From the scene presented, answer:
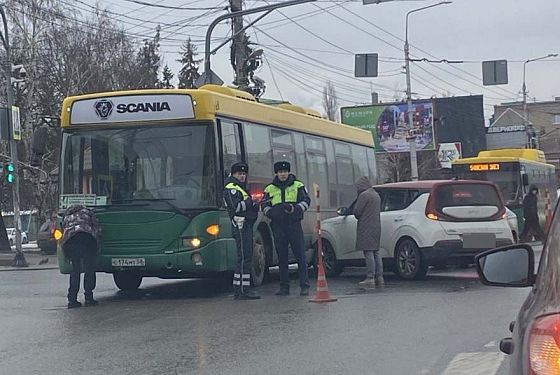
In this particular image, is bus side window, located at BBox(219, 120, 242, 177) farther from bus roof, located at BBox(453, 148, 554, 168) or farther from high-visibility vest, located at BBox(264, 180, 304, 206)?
bus roof, located at BBox(453, 148, 554, 168)

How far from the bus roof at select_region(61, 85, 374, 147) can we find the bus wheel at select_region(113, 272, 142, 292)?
2759 mm

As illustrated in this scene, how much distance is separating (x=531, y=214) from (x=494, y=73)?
1125 centimetres

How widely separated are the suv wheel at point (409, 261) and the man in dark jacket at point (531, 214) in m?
10.7

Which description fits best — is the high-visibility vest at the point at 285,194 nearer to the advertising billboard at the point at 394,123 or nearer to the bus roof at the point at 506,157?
the bus roof at the point at 506,157

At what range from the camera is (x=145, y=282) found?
57.9 feet

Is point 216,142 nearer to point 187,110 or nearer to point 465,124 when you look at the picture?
point 187,110

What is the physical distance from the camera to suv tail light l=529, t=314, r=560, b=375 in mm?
2963

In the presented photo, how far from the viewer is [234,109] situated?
14.2m

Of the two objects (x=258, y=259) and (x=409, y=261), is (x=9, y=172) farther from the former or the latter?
(x=409, y=261)

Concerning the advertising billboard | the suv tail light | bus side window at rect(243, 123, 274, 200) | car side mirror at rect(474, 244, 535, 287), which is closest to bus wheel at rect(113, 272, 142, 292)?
bus side window at rect(243, 123, 274, 200)

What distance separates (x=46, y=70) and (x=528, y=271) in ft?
136

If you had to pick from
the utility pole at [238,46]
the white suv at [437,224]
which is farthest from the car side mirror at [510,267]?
the utility pole at [238,46]

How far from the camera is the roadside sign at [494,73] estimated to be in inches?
1382

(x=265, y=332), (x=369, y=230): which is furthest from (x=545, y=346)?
(x=369, y=230)
